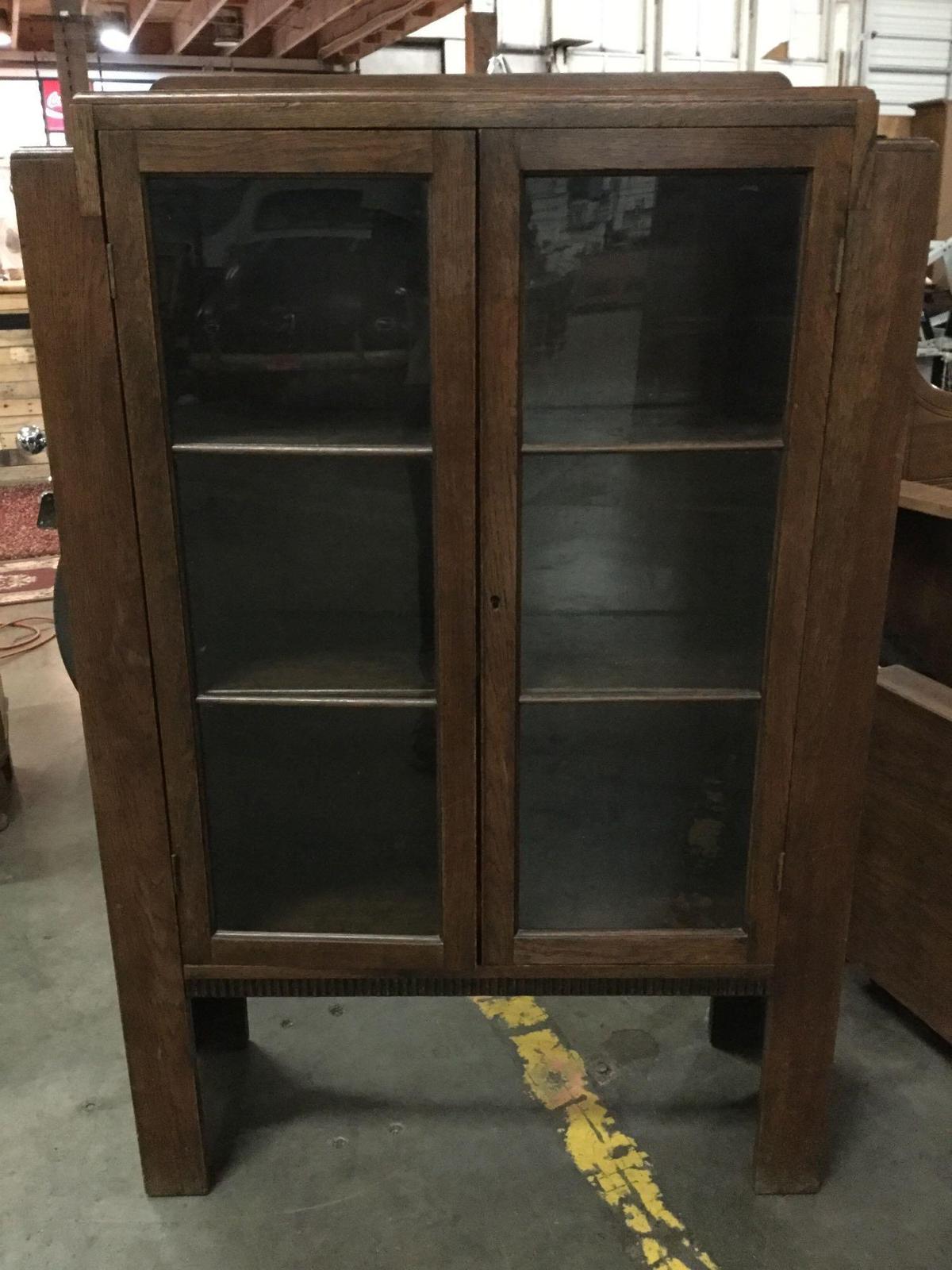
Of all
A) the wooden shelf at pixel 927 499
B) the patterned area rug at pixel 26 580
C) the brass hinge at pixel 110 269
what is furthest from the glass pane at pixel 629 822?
the patterned area rug at pixel 26 580

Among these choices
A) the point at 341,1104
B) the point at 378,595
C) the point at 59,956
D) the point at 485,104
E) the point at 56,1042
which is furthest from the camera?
the point at 59,956

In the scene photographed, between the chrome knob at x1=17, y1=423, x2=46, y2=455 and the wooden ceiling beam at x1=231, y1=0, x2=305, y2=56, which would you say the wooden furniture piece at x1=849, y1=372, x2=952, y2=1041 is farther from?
the wooden ceiling beam at x1=231, y1=0, x2=305, y2=56

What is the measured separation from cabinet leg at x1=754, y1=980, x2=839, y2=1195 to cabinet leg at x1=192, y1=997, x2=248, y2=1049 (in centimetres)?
82

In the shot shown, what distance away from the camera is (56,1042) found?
1.79 meters

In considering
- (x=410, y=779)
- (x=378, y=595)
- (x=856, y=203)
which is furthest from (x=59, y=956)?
(x=856, y=203)

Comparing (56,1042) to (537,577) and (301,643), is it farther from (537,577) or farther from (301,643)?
(537,577)

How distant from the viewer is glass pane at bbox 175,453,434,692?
3.96 ft

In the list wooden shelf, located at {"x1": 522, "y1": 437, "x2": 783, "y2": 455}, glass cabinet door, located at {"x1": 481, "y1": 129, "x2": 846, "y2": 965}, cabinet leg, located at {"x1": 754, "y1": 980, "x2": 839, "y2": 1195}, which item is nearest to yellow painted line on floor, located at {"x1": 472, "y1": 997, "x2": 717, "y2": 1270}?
cabinet leg, located at {"x1": 754, "y1": 980, "x2": 839, "y2": 1195}

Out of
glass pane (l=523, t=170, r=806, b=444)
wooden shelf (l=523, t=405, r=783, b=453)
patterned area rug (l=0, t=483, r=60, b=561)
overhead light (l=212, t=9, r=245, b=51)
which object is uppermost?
overhead light (l=212, t=9, r=245, b=51)

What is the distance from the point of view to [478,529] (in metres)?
1.17

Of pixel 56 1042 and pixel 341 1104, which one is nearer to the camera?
pixel 341 1104

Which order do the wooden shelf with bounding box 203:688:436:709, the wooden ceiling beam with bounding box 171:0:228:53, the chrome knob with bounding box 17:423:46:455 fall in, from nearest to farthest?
the wooden shelf with bounding box 203:688:436:709
the chrome knob with bounding box 17:423:46:455
the wooden ceiling beam with bounding box 171:0:228:53

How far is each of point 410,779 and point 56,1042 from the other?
0.95 metres

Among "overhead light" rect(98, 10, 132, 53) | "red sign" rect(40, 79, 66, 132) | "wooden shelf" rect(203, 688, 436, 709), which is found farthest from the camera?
"red sign" rect(40, 79, 66, 132)
